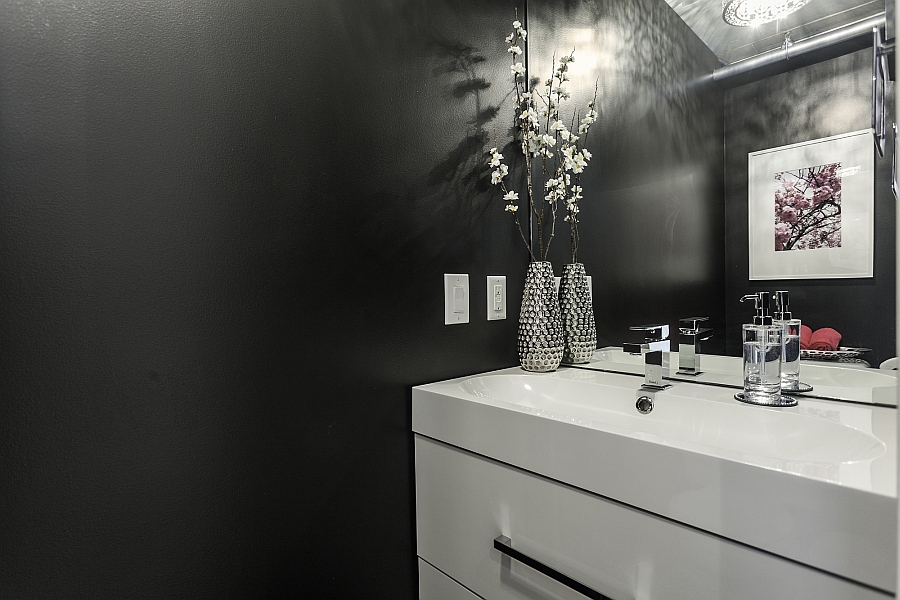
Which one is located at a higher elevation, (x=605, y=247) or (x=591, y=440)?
(x=605, y=247)

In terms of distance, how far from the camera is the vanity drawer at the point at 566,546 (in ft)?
1.97

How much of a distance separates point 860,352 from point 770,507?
0.49 meters

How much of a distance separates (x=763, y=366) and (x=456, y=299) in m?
0.63

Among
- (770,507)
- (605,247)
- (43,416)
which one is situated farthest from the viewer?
(605,247)

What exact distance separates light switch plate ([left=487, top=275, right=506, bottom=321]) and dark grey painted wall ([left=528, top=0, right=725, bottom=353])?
19 centimetres

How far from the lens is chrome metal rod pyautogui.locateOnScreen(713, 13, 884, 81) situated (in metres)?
0.87

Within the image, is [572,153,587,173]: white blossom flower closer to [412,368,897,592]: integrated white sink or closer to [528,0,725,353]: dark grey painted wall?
[528,0,725,353]: dark grey painted wall

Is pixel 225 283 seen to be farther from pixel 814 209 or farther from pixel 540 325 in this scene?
pixel 814 209

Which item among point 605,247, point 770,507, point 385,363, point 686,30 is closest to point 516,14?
point 686,30

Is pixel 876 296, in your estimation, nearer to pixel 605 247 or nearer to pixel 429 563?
pixel 605 247

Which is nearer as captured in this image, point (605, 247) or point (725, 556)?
point (725, 556)

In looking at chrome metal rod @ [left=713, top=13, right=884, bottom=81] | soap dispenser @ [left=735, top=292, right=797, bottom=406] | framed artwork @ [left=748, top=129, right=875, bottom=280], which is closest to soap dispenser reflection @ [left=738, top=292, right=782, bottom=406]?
soap dispenser @ [left=735, top=292, right=797, bottom=406]

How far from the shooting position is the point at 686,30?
1114 mm

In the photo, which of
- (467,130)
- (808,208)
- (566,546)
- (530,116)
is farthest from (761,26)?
(566,546)
